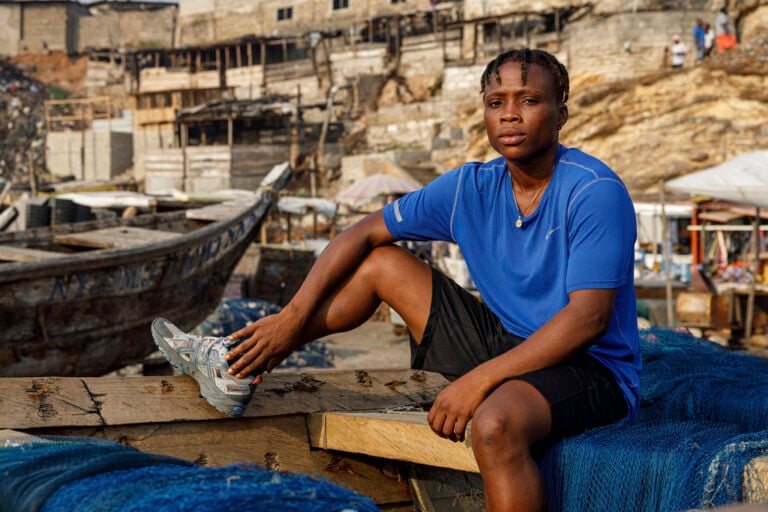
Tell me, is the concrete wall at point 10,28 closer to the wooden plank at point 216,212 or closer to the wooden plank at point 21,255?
the wooden plank at point 216,212

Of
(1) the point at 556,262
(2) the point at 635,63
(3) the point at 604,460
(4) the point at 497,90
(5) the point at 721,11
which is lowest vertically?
→ (3) the point at 604,460

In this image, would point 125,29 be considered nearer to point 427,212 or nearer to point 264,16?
point 264,16

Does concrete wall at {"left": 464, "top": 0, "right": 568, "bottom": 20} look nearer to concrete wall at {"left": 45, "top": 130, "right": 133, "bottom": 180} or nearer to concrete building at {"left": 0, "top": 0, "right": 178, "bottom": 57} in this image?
concrete wall at {"left": 45, "top": 130, "right": 133, "bottom": 180}

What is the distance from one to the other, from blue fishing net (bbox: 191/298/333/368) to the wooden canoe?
94 centimetres

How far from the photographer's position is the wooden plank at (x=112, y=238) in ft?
23.6

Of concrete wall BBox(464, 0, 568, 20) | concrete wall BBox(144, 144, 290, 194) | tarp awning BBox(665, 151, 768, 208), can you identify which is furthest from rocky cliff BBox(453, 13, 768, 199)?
tarp awning BBox(665, 151, 768, 208)

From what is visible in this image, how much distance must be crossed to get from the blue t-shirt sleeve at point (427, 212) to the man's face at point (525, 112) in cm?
28

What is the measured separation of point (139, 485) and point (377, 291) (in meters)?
1.31

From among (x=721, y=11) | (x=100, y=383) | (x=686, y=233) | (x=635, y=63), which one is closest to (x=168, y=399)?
(x=100, y=383)

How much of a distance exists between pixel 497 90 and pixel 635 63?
28.0m

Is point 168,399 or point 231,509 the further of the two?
point 168,399

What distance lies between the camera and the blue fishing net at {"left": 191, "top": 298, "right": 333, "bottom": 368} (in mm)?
9406

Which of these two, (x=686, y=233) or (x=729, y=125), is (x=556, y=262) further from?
(x=729, y=125)

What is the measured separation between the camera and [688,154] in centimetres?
2208
